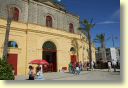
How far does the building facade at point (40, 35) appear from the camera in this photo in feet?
24.4

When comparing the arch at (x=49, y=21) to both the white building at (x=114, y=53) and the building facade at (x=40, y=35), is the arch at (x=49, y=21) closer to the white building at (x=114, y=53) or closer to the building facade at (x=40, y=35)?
the building facade at (x=40, y=35)

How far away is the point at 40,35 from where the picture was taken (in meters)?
9.57

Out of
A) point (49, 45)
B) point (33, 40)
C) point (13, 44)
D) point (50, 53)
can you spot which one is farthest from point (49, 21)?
point (13, 44)

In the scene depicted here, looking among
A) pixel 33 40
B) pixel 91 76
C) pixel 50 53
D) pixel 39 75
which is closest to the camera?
pixel 39 75

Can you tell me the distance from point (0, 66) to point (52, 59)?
321 cm

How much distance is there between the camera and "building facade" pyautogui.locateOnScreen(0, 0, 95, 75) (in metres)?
7.45

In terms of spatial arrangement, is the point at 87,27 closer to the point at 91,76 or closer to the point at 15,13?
the point at 91,76

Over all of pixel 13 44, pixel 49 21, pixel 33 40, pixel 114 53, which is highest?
pixel 49 21

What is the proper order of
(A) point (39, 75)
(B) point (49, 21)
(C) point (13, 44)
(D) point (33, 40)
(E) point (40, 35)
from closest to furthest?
(A) point (39, 75), (C) point (13, 44), (D) point (33, 40), (E) point (40, 35), (B) point (49, 21)

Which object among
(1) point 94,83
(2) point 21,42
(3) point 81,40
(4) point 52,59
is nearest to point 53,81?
(1) point 94,83

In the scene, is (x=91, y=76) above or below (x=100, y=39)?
below

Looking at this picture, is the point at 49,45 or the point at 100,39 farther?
the point at 49,45

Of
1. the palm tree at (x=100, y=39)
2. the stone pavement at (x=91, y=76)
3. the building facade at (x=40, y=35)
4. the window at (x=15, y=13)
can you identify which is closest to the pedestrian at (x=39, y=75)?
the stone pavement at (x=91, y=76)

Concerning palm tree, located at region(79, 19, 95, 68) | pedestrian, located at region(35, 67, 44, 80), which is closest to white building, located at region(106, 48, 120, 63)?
palm tree, located at region(79, 19, 95, 68)
